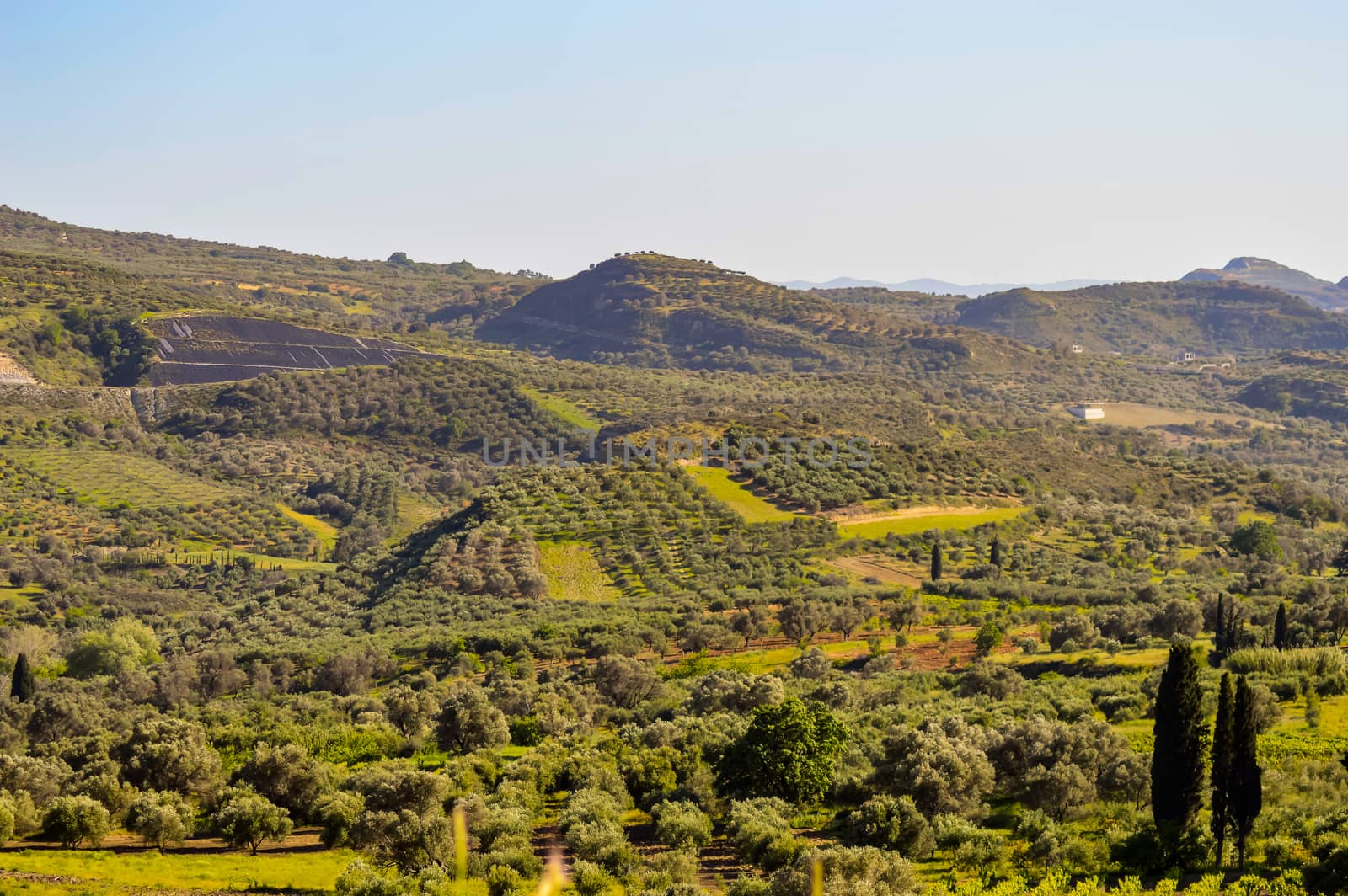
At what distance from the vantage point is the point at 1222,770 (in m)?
25.0

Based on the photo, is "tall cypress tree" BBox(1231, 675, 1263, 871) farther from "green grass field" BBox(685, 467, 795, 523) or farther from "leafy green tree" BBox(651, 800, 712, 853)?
"green grass field" BBox(685, 467, 795, 523)

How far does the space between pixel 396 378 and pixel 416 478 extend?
2717 cm

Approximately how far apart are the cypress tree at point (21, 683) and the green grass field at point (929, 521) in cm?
4569

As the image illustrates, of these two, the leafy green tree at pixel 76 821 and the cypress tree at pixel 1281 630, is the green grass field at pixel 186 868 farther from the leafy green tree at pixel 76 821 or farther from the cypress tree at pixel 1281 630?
the cypress tree at pixel 1281 630

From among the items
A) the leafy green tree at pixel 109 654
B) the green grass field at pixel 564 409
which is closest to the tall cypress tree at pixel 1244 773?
the leafy green tree at pixel 109 654

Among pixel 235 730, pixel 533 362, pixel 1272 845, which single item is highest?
pixel 533 362

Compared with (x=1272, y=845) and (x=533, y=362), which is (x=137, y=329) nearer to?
(x=533, y=362)

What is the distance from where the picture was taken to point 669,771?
32219 mm

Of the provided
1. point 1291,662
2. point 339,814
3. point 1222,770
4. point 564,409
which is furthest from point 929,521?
point 564,409

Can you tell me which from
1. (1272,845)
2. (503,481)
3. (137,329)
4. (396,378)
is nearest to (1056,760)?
(1272,845)

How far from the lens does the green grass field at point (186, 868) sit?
2553 cm

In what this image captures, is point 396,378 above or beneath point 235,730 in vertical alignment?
above

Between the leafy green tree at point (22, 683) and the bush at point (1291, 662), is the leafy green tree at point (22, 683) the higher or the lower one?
the lower one

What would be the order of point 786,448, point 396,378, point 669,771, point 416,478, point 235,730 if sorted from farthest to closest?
point 396,378 < point 416,478 < point 786,448 < point 235,730 < point 669,771
